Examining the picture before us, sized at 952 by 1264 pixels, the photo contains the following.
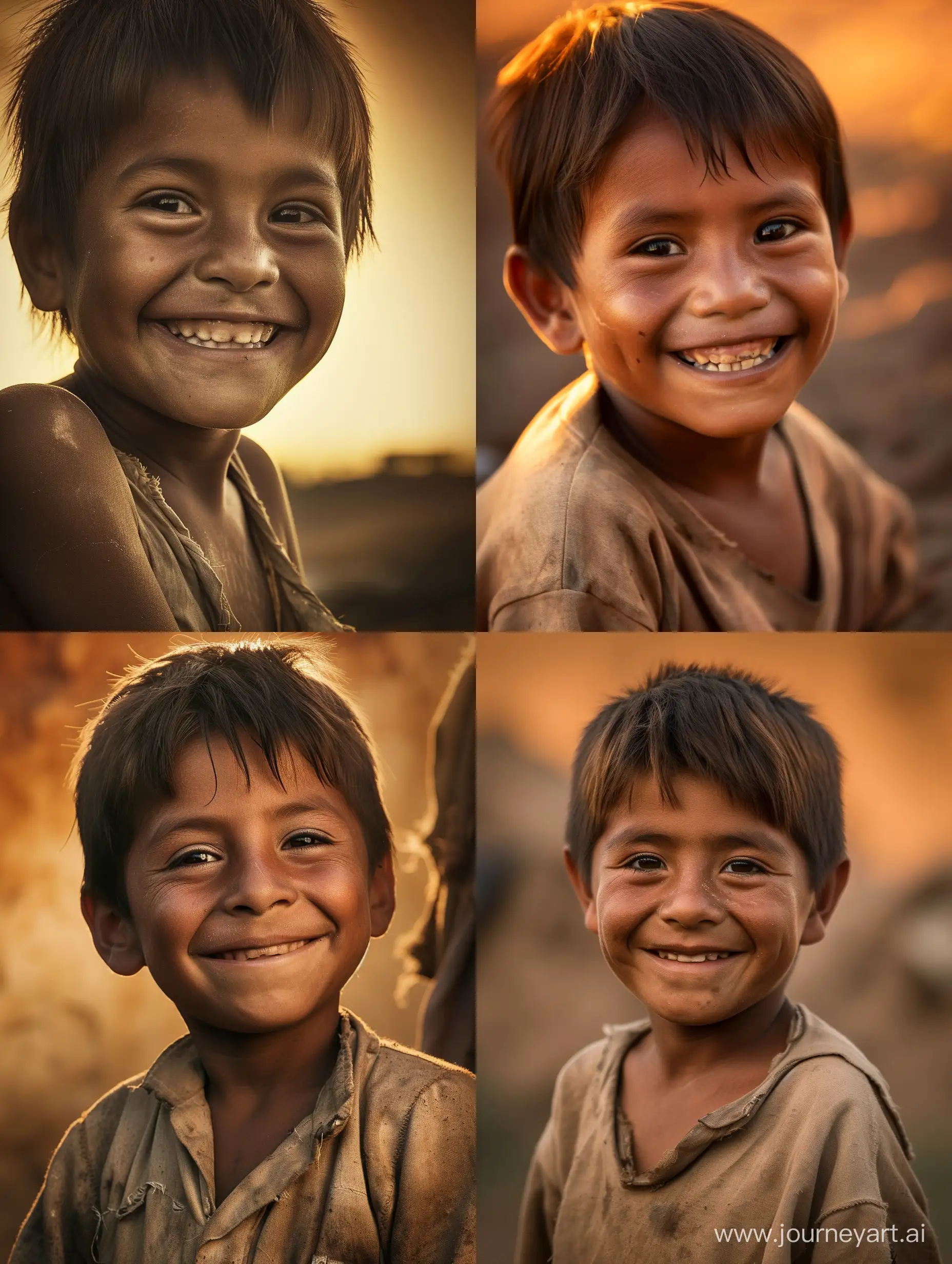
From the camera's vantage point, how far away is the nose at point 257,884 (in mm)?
1407

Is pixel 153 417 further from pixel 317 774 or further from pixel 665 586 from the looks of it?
pixel 665 586

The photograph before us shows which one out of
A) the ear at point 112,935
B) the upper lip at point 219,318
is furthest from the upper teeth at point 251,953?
the upper lip at point 219,318

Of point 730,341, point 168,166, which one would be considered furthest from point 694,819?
point 168,166

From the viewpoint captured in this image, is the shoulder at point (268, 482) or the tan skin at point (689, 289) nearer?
the tan skin at point (689, 289)

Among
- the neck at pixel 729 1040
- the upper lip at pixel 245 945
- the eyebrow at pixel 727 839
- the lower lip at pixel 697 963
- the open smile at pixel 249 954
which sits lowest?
the neck at pixel 729 1040

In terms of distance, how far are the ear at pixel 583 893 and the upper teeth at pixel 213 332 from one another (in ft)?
2.13

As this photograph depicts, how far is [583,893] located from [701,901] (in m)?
0.14

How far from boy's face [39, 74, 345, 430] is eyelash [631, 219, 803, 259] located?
33 centimetres

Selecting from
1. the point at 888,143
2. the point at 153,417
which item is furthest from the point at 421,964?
the point at 888,143

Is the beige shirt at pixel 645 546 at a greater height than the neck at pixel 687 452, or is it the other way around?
the neck at pixel 687 452

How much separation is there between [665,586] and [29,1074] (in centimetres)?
87

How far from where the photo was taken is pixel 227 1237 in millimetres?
1408

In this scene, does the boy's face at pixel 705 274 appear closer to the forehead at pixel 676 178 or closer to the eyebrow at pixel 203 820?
the forehead at pixel 676 178

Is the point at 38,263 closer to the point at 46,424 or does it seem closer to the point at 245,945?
the point at 46,424
